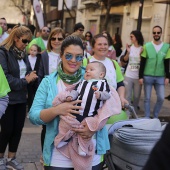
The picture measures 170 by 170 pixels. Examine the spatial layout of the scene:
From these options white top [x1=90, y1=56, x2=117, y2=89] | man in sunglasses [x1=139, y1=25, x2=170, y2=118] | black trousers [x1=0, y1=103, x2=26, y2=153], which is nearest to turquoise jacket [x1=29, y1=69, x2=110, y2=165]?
white top [x1=90, y1=56, x2=117, y2=89]

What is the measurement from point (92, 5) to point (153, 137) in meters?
23.5

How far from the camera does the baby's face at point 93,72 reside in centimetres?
262

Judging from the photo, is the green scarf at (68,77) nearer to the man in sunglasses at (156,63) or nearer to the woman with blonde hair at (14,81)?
the woman with blonde hair at (14,81)

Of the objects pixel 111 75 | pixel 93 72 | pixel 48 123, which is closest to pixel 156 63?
pixel 111 75

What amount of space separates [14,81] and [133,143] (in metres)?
1.87

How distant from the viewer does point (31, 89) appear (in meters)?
4.87

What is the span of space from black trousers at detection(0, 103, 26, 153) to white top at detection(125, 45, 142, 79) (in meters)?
3.56

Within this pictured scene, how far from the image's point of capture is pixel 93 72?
2.62 metres

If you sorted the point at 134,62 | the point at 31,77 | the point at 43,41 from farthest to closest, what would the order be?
the point at 43,41 < the point at 134,62 < the point at 31,77

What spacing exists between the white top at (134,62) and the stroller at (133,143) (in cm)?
437

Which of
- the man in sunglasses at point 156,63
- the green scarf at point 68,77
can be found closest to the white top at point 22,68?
the green scarf at point 68,77

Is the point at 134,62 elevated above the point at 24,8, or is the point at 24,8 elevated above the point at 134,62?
the point at 24,8

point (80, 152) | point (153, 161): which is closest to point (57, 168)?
point (80, 152)

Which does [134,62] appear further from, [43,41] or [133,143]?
[133,143]
